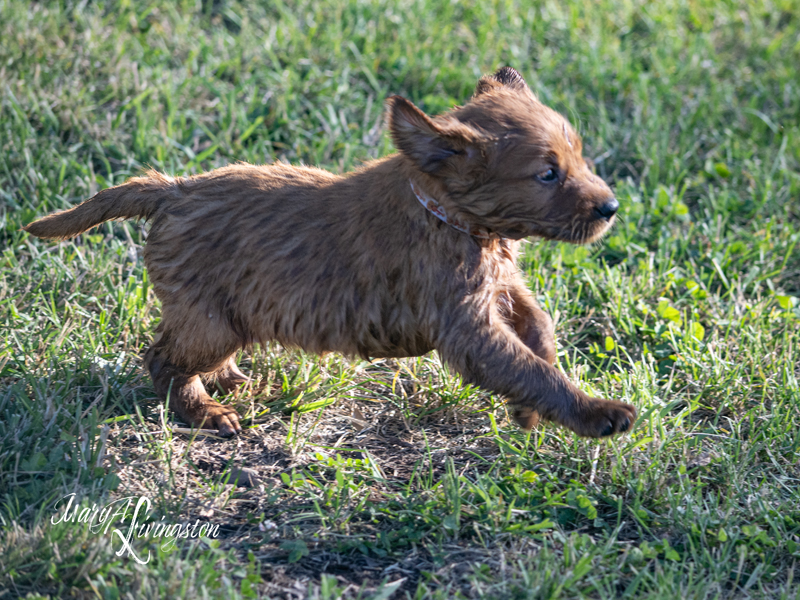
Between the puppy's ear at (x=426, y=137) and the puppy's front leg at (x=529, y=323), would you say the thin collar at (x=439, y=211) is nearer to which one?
the puppy's ear at (x=426, y=137)

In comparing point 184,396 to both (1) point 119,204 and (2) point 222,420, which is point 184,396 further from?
(1) point 119,204

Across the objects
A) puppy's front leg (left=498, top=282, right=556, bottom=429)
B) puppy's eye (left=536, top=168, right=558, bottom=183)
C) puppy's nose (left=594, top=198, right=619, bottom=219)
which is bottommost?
puppy's front leg (left=498, top=282, right=556, bottom=429)

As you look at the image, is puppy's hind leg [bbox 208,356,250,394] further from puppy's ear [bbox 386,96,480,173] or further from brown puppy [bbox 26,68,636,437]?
puppy's ear [bbox 386,96,480,173]

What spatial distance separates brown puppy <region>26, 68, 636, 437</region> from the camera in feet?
10.2

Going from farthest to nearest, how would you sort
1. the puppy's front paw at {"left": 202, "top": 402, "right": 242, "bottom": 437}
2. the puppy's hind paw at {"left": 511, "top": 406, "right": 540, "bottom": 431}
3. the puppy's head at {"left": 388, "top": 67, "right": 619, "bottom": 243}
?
the puppy's front paw at {"left": 202, "top": 402, "right": 242, "bottom": 437} < the puppy's hind paw at {"left": 511, "top": 406, "right": 540, "bottom": 431} < the puppy's head at {"left": 388, "top": 67, "right": 619, "bottom": 243}

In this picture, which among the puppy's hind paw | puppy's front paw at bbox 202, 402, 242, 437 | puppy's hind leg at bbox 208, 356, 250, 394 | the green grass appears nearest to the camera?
the green grass

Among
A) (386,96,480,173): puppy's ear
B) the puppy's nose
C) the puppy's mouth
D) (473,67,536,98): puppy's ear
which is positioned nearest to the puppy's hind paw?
the puppy's mouth

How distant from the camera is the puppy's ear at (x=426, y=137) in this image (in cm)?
297

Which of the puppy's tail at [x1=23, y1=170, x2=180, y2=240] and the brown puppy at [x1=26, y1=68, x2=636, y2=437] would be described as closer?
the brown puppy at [x1=26, y1=68, x2=636, y2=437]

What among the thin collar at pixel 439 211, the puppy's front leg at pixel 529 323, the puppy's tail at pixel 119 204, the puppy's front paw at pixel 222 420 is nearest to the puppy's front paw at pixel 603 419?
the puppy's front leg at pixel 529 323

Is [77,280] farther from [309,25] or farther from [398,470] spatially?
[309,25]

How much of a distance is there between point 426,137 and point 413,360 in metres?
1.31

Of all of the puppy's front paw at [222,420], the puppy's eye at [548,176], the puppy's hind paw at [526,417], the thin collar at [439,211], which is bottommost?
the puppy's front paw at [222,420]

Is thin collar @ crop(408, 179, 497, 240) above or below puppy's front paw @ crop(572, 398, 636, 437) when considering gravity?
above
